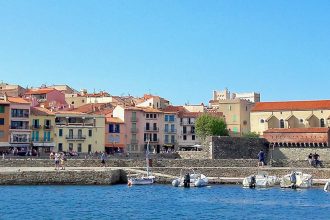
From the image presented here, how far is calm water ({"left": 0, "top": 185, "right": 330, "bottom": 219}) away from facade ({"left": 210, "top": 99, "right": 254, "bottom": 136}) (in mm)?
53807

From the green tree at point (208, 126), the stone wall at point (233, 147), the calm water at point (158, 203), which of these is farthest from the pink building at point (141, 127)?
the calm water at point (158, 203)

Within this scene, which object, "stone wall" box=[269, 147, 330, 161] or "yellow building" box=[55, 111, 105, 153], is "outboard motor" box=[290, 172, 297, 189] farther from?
"yellow building" box=[55, 111, 105, 153]

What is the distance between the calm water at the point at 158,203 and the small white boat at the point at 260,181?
144 centimetres

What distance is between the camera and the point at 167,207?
4169 cm

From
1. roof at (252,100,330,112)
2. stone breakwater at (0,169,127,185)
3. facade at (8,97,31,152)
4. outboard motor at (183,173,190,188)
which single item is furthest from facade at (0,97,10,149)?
roof at (252,100,330,112)

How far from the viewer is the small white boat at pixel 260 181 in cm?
5688

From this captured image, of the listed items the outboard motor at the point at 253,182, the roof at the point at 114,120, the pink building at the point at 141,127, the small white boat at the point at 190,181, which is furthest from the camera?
the pink building at the point at 141,127

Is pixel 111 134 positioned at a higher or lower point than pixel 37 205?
higher

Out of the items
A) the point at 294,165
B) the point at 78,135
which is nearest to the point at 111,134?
the point at 78,135

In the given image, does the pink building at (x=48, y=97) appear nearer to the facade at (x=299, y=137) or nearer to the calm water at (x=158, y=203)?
the facade at (x=299, y=137)

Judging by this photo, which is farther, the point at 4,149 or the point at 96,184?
the point at 4,149

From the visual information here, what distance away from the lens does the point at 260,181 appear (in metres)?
57.9

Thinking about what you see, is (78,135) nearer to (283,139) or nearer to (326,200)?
(283,139)

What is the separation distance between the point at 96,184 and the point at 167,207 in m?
16.2
